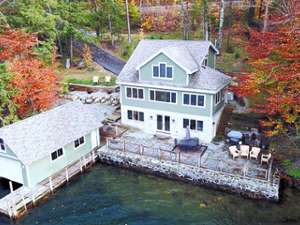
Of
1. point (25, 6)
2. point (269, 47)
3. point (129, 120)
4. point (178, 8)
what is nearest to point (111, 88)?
point (129, 120)

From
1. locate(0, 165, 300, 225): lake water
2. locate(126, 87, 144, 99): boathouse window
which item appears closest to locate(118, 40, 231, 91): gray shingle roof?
locate(126, 87, 144, 99): boathouse window

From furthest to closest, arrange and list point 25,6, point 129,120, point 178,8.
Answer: point 178,8
point 25,6
point 129,120

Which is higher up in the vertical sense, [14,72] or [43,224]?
[14,72]

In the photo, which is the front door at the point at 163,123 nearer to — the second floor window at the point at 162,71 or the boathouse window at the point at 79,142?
the second floor window at the point at 162,71

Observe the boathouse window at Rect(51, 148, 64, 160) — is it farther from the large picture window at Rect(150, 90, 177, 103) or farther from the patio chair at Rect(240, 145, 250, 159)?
the patio chair at Rect(240, 145, 250, 159)

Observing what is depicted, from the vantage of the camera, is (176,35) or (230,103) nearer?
(230,103)

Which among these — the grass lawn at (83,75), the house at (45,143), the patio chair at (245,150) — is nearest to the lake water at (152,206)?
the house at (45,143)

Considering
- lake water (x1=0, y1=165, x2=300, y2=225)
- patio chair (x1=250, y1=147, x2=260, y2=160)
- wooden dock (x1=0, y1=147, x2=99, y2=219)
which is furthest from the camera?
patio chair (x1=250, y1=147, x2=260, y2=160)

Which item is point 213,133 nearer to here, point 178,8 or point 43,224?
point 43,224

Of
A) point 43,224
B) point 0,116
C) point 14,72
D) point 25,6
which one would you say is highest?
point 25,6
